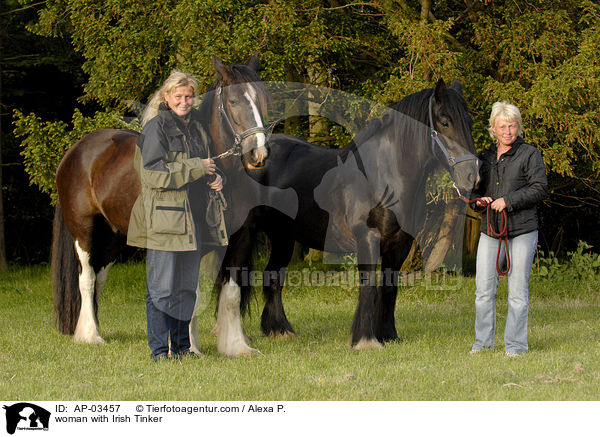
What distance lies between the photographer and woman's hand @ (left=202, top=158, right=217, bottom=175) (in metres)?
4.61

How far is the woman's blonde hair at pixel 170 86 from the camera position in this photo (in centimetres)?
466

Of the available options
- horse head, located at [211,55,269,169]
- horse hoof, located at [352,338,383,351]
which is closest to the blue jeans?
horse head, located at [211,55,269,169]

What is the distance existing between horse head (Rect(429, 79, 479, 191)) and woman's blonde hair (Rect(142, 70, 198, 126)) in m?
1.82

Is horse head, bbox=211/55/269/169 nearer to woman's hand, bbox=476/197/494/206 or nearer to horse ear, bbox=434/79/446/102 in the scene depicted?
horse ear, bbox=434/79/446/102

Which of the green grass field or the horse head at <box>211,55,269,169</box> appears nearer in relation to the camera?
the green grass field

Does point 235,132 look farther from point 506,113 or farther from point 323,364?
point 506,113

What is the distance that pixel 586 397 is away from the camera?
3838 mm

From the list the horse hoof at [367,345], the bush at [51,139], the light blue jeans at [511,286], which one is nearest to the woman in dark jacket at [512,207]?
the light blue jeans at [511,286]

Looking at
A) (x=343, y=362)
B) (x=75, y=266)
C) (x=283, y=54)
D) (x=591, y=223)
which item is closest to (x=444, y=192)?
(x=283, y=54)

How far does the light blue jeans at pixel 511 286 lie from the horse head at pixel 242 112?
1.91 metres

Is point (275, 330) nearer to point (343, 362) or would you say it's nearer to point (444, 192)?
point (343, 362)

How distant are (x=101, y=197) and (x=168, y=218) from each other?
1.25 meters

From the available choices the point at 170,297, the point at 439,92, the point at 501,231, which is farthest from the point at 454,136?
the point at 170,297

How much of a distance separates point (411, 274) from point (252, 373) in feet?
18.6
